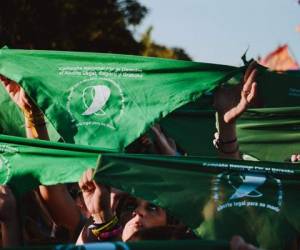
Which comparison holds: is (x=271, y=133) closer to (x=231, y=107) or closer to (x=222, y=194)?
(x=231, y=107)

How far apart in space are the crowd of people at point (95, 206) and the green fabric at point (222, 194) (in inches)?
4.3

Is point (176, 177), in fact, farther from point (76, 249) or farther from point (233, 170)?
point (76, 249)

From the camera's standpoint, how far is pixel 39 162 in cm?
381

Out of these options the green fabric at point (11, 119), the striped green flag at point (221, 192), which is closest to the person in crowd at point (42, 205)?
the green fabric at point (11, 119)

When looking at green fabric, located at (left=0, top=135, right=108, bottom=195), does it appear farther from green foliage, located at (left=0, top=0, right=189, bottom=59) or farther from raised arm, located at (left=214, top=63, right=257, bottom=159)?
green foliage, located at (left=0, top=0, right=189, bottom=59)

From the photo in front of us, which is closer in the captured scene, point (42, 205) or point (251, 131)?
point (42, 205)

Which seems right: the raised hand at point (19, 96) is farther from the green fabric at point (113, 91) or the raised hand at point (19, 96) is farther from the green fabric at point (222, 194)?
the green fabric at point (222, 194)

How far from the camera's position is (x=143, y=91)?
4164 millimetres

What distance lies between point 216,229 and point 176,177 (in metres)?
0.27

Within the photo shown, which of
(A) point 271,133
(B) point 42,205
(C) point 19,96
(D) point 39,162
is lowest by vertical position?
(B) point 42,205

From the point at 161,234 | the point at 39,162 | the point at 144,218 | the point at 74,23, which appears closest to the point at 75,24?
the point at 74,23

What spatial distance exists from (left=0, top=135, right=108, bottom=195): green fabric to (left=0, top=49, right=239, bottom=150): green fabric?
0.31 meters

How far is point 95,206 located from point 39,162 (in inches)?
15.2

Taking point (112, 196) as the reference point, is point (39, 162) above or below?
above
